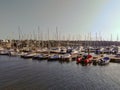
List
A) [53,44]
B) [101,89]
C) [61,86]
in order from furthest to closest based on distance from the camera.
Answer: [53,44]
[61,86]
[101,89]

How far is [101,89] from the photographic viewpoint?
99.9 feet

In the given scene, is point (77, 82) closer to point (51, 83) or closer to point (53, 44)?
point (51, 83)

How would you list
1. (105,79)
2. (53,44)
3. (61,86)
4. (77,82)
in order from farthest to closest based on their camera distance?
(53,44) → (105,79) → (77,82) → (61,86)

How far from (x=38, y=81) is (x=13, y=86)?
18.2ft

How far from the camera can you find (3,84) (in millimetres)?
33875

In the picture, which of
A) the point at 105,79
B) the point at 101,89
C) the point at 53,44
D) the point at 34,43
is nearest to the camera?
the point at 101,89

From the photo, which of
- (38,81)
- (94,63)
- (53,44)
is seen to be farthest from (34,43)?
(38,81)

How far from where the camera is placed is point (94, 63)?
58.3 metres

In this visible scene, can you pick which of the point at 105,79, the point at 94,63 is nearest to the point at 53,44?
the point at 94,63

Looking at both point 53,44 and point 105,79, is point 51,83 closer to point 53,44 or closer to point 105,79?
point 105,79

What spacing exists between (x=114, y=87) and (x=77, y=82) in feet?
23.6

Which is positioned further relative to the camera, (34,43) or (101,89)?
(34,43)

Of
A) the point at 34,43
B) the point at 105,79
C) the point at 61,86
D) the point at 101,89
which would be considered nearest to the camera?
the point at 101,89

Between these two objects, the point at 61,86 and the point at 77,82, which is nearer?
the point at 61,86
